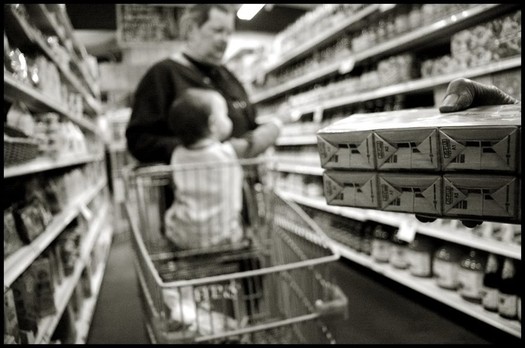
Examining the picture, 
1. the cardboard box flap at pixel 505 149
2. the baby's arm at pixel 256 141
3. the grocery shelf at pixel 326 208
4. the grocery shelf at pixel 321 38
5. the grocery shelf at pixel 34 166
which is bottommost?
the grocery shelf at pixel 326 208

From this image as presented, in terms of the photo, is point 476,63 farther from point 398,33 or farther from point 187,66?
point 187,66

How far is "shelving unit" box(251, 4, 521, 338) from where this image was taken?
90.3 inches

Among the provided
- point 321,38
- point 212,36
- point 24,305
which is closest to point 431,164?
point 24,305

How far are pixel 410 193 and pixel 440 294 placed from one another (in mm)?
2254

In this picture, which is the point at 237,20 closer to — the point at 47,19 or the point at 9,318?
the point at 47,19

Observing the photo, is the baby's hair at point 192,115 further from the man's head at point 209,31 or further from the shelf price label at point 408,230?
the shelf price label at point 408,230

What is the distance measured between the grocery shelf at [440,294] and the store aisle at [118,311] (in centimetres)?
157

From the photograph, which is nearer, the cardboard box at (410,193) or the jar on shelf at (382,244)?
the cardboard box at (410,193)

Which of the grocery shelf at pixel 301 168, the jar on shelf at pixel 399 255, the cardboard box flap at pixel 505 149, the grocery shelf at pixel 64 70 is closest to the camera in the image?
the cardboard box flap at pixel 505 149

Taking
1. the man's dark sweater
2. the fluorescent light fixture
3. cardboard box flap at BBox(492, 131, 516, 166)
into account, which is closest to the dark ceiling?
the fluorescent light fixture

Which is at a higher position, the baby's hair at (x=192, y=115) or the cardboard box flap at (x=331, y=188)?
the baby's hair at (x=192, y=115)

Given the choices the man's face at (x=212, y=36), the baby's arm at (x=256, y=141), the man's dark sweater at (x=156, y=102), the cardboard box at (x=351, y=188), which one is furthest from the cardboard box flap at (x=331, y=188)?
the man's face at (x=212, y=36)

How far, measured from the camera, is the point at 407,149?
2.23 ft

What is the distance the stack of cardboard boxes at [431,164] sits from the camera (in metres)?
0.61
